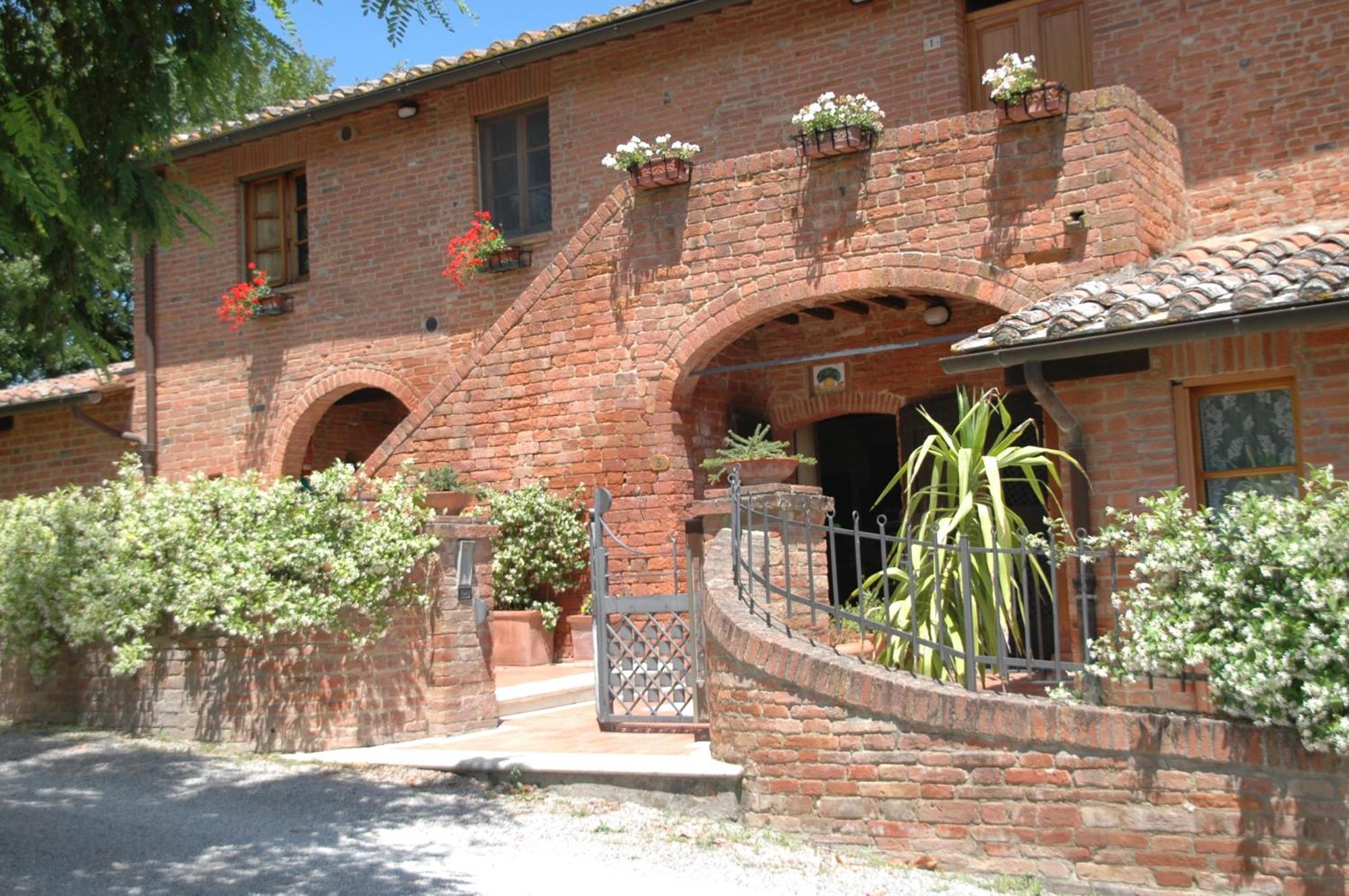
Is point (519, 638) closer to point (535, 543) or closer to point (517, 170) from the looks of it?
point (535, 543)

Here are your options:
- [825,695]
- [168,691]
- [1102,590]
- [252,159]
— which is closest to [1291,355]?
[1102,590]

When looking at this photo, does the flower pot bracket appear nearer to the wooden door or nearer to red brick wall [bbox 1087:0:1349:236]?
the wooden door

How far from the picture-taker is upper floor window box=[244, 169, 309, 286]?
A: 652 inches

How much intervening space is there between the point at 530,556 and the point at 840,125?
465 centimetres

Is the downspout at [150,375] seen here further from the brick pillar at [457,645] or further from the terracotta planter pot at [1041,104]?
the terracotta planter pot at [1041,104]

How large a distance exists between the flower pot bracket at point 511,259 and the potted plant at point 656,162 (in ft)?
9.33

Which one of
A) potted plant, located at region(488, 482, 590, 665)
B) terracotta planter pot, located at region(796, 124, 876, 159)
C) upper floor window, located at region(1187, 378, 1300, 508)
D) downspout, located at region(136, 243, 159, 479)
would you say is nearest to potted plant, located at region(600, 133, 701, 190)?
terracotta planter pot, located at region(796, 124, 876, 159)

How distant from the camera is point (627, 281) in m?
12.0

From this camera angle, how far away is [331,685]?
28.5 ft

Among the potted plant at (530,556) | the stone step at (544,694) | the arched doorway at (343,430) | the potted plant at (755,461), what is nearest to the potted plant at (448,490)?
the potted plant at (530,556)

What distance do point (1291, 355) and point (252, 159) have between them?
41.6 feet

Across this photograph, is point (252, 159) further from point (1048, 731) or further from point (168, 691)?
point (1048, 731)

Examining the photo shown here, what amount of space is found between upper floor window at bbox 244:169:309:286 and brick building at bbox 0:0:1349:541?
0.05m

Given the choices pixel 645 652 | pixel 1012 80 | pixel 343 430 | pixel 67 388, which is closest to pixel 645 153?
pixel 1012 80
